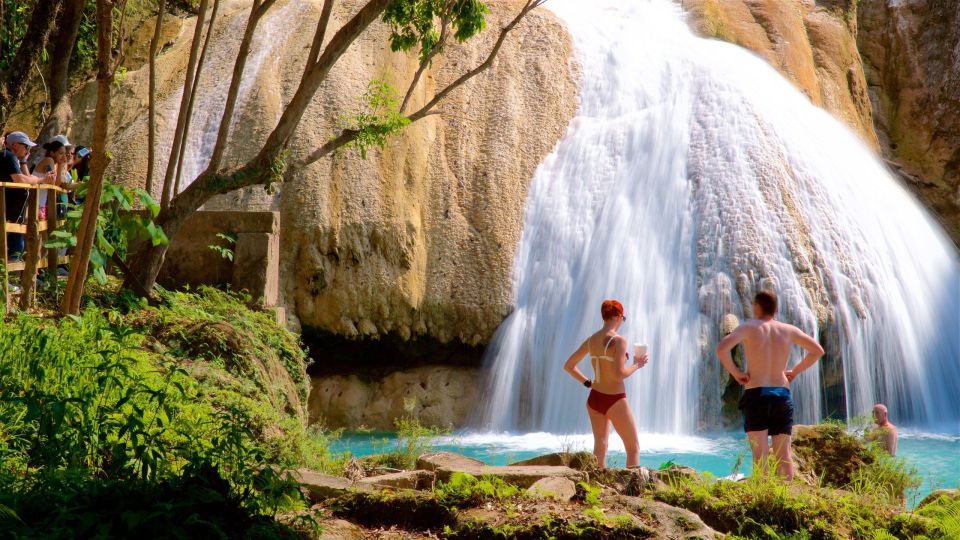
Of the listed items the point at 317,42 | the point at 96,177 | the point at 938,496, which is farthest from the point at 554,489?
the point at 317,42

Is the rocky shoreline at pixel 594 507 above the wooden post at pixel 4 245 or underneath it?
underneath

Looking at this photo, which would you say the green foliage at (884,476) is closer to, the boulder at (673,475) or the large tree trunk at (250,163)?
the boulder at (673,475)

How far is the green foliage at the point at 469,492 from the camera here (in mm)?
5184

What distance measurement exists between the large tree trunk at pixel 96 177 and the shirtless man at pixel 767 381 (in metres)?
5.03

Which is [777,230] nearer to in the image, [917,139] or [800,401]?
[800,401]

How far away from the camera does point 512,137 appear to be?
15.8 metres

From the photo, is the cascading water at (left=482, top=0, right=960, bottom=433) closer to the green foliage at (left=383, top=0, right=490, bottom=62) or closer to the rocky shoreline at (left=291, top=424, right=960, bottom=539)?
the green foliage at (left=383, top=0, right=490, bottom=62)

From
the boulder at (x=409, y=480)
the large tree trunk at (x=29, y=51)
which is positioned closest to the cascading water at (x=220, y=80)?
the large tree trunk at (x=29, y=51)

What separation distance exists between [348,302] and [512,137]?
4298 millimetres

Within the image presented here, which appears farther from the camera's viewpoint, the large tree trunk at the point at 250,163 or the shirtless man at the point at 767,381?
the large tree trunk at the point at 250,163

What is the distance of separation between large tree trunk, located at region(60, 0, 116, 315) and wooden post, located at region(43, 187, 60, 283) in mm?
1099

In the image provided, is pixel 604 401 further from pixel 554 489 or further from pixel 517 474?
pixel 554 489

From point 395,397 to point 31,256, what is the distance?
726cm

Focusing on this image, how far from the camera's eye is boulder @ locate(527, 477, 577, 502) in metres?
5.31
